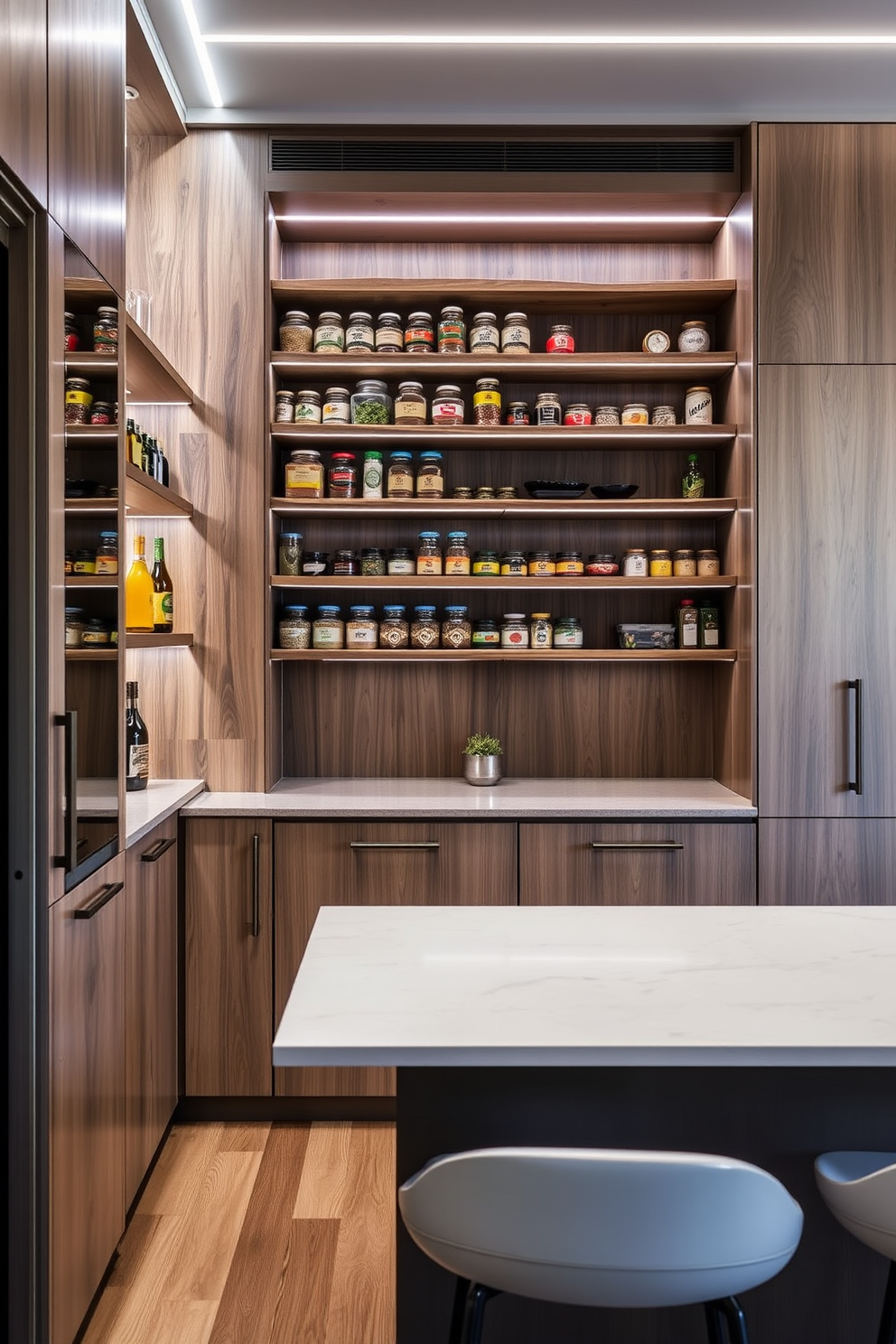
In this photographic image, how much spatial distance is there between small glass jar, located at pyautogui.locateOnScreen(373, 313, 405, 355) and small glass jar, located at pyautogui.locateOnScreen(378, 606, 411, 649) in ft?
2.62

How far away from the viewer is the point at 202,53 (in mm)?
2781

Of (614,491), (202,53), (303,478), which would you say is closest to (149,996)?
(303,478)

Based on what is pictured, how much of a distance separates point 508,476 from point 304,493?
0.72m

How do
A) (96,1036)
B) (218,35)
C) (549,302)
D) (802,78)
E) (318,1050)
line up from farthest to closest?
(549,302) < (802,78) < (218,35) < (96,1036) < (318,1050)

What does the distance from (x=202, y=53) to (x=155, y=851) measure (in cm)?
217

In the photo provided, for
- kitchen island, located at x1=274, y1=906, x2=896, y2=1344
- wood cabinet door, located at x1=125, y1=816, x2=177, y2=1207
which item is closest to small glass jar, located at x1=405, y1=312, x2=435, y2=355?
wood cabinet door, located at x1=125, y1=816, x2=177, y2=1207

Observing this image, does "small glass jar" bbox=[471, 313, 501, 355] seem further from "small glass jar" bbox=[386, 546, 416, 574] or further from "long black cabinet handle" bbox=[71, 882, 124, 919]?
"long black cabinet handle" bbox=[71, 882, 124, 919]

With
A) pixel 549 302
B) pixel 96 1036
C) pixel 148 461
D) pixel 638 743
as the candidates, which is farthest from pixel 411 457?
pixel 96 1036

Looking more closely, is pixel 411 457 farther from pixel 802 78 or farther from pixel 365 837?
pixel 802 78

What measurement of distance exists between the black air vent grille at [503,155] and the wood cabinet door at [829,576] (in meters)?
0.75

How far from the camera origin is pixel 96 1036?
1.97 metres

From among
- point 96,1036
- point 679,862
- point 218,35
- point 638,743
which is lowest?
point 96,1036

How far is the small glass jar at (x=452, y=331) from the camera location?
3117 mm

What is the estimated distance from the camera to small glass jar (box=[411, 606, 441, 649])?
319 centimetres
